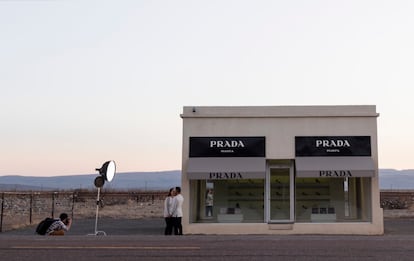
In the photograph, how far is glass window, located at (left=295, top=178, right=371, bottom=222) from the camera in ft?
79.7

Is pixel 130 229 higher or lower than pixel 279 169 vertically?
lower

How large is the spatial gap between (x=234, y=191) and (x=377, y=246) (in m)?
10.9

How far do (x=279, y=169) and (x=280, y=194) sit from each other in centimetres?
96

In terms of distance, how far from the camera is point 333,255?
12680 mm

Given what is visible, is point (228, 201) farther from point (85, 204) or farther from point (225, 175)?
point (85, 204)

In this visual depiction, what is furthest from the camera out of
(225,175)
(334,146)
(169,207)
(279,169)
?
(279,169)

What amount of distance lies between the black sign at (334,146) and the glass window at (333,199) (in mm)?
1001

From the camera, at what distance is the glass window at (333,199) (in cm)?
2430

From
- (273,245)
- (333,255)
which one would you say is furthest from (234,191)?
(333,255)

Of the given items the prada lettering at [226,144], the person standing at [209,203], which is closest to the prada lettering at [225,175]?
the person standing at [209,203]

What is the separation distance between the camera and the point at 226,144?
24844 mm

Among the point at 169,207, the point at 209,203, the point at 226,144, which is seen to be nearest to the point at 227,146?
the point at 226,144

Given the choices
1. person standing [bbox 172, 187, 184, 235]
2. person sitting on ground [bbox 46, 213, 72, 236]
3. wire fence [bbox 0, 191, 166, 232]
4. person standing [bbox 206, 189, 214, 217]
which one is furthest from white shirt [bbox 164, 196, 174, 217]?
wire fence [bbox 0, 191, 166, 232]

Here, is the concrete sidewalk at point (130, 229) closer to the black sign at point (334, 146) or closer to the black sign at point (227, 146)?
the black sign at point (334, 146)
